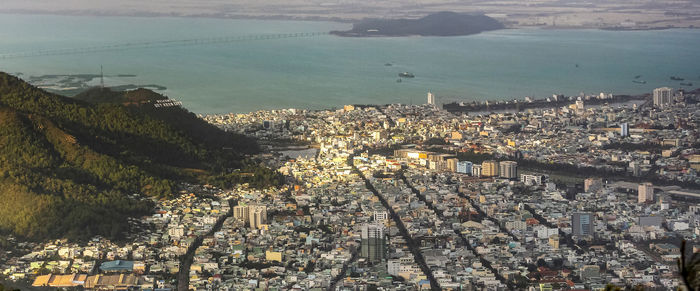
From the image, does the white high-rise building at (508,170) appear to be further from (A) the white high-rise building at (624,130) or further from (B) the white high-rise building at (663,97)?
(B) the white high-rise building at (663,97)

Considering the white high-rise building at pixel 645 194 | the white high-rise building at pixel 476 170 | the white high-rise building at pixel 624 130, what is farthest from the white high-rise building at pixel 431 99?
the white high-rise building at pixel 645 194

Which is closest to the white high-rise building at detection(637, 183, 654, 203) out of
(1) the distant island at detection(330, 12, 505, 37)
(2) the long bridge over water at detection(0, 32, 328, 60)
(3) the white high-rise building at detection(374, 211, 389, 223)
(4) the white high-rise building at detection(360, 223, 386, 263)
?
(3) the white high-rise building at detection(374, 211, 389, 223)

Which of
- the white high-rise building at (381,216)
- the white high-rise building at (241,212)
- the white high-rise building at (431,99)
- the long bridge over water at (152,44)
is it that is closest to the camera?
the white high-rise building at (381,216)

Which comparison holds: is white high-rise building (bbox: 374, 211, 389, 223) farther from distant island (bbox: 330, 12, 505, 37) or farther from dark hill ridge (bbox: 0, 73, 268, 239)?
distant island (bbox: 330, 12, 505, 37)

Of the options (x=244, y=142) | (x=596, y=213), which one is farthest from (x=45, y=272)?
(x=244, y=142)

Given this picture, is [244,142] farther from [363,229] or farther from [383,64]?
[383,64]
